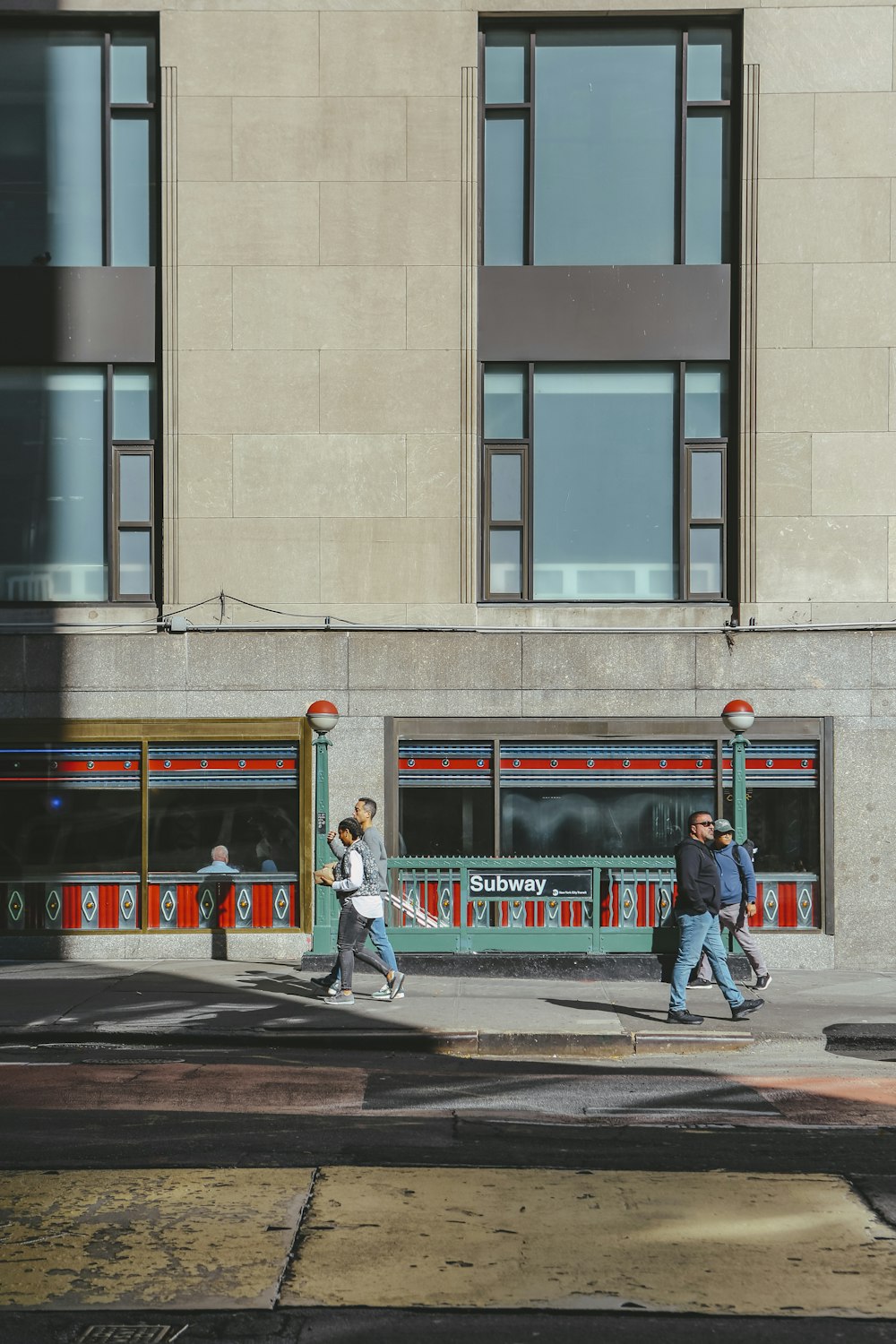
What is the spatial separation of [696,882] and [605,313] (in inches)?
317

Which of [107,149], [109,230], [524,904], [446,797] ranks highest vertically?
[107,149]

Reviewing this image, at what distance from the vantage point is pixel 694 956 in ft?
43.7

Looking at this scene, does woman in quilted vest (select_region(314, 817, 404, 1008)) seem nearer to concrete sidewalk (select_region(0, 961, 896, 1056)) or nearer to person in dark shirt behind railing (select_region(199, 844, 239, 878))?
concrete sidewalk (select_region(0, 961, 896, 1056))

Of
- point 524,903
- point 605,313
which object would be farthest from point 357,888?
point 605,313

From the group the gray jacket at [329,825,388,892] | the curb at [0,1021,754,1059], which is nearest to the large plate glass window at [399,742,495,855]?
the gray jacket at [329,825,388,892]

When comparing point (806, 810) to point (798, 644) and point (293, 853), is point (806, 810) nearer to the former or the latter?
point (798, 644)

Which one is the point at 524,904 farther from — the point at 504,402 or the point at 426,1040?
the point at 504,402

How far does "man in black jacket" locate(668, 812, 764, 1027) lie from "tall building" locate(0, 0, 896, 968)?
4.34 m

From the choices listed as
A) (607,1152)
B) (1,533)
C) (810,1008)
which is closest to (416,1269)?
(607,1152)

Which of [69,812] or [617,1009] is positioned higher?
[69,812]

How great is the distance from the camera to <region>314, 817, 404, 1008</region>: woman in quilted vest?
1389cm

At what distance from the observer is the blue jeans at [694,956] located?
13.2 meters

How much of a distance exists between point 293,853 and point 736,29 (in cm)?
1179

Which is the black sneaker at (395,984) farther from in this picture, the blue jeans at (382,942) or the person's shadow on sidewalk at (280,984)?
the person's shadow on sidewalk at (280,984)
